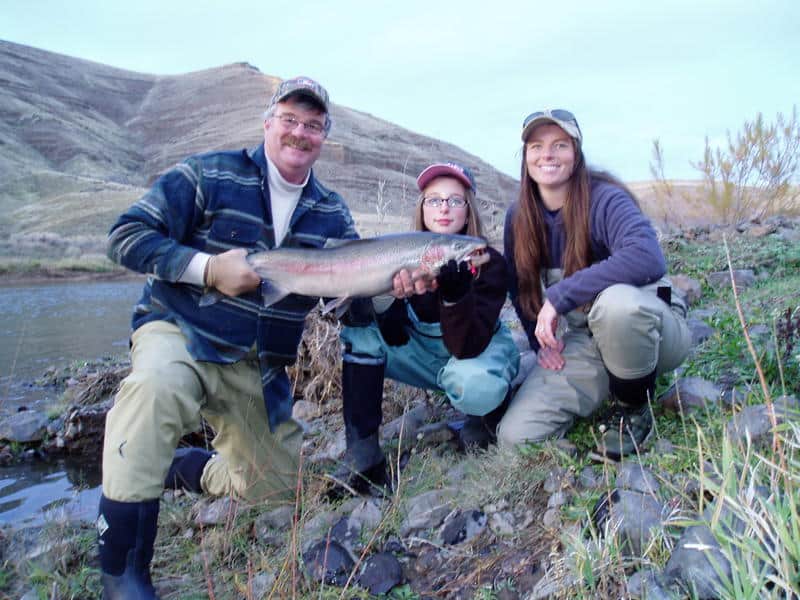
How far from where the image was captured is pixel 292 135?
3660 mm

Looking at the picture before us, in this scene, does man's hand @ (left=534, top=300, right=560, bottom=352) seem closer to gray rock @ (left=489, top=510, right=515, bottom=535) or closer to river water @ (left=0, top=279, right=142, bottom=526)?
gray rock @ (left=489, top=510, right=515, bottom=535)

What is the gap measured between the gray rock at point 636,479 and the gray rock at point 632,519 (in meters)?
0.07

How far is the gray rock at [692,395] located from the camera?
3.25 m

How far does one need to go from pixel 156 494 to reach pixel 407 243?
187cm

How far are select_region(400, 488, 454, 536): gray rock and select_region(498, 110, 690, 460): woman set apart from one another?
0.59 meters

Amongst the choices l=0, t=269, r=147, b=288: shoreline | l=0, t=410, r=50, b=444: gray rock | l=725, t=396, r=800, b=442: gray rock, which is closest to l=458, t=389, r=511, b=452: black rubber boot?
l=725, t=396, r=800, b=442: gray rock

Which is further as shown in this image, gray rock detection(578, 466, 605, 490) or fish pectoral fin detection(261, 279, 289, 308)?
fish pectoral fin detection(261, 279, 289, 308)

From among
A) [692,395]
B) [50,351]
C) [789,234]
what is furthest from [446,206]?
[50,351]

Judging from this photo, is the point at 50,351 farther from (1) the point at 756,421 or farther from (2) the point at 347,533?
(1) the point at 756,421

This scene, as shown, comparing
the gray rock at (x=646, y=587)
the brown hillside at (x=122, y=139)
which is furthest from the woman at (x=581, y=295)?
the brown hillside at (x=122, y=139)

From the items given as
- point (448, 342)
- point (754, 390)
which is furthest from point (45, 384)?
point (754, 390)

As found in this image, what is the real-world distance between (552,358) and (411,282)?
100 cm

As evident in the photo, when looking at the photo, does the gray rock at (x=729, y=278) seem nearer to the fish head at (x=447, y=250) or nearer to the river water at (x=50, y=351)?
the fish head at (x=447, y=250)

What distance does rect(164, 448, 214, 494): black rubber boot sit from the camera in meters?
4.23
